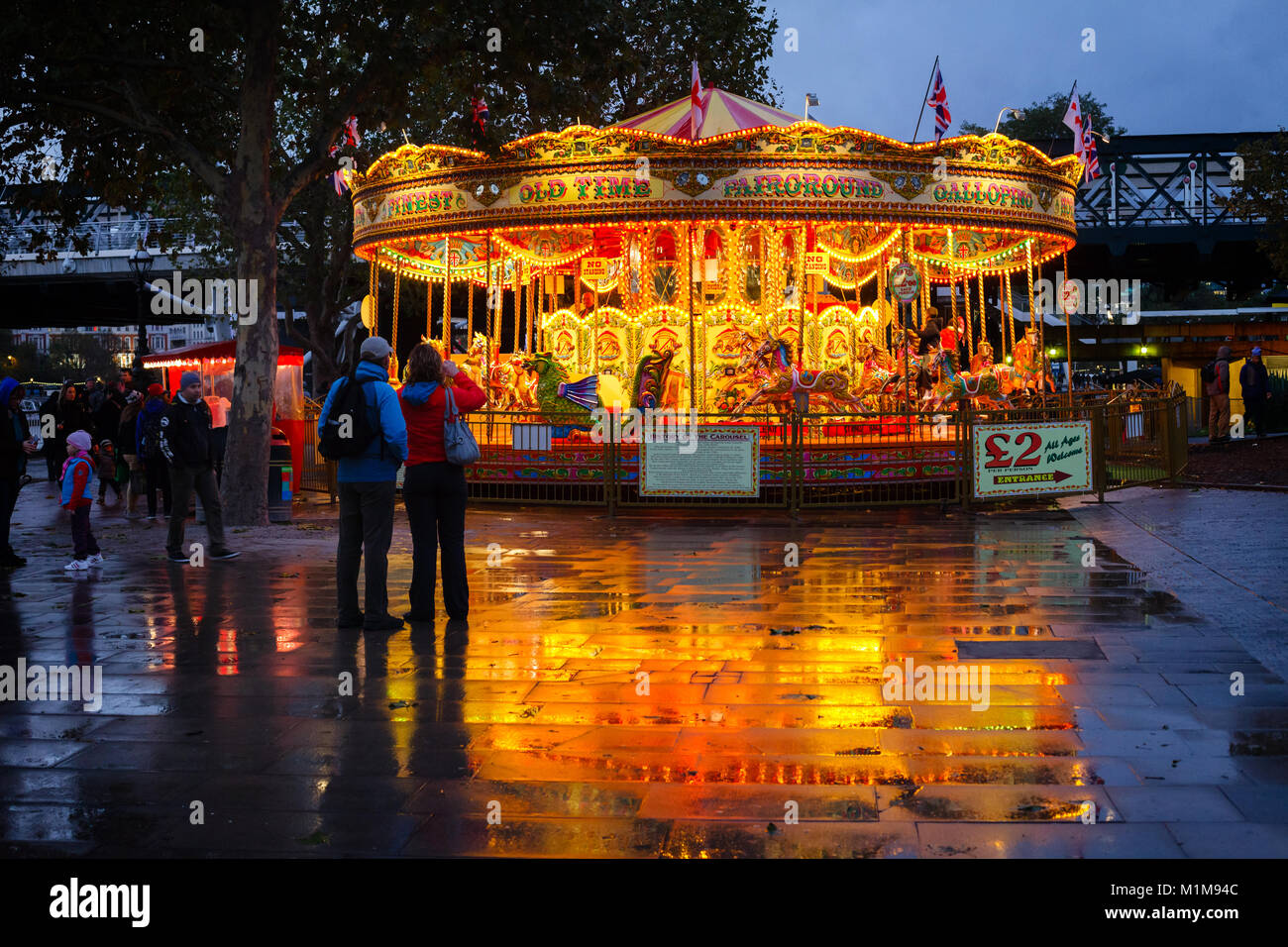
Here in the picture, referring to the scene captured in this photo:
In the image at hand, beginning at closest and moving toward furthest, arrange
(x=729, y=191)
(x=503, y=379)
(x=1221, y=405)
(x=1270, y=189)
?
(x=729, y=191) < (x=503, y=379) < (x=1221, y=405) < (x=1270, y=189)

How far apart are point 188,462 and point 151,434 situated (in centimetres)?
470

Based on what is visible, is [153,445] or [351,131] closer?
[153,445]

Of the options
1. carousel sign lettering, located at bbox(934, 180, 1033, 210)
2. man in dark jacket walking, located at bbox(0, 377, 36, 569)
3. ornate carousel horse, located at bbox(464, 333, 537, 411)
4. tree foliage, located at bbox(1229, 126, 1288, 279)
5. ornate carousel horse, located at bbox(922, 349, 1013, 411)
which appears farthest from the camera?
tree foliage, located at bbox(1229, 126, 1288, 279)

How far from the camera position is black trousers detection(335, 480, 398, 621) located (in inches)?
340

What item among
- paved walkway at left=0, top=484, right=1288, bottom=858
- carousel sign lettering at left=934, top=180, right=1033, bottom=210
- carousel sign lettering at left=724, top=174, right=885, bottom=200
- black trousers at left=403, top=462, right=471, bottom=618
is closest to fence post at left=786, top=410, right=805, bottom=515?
carousel sign lettering at left=724, top=174, right=885, bottom=200

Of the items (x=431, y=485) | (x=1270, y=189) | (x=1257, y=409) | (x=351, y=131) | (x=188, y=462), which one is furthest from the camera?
(x=1270, y=189)

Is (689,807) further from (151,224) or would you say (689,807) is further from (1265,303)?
(1265,303)

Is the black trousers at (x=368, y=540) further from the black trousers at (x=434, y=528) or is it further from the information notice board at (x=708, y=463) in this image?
the information notice board at (x=708, y=463)

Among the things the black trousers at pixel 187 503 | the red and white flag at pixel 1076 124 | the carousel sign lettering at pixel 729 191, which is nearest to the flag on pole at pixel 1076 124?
the red and white flag at pixel 1076 124

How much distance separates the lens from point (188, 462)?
41.8 feet

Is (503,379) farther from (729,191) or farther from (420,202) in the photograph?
(729,191)

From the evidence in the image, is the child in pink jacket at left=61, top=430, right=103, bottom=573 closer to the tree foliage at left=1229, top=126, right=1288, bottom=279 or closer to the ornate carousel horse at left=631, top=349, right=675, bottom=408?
the ornate carousel horse at left=631, top=349, right=675, bottom=408

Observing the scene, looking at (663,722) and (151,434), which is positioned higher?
(151,434)

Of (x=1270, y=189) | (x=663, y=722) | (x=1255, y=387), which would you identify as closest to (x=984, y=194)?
(x=1255, y=387)
